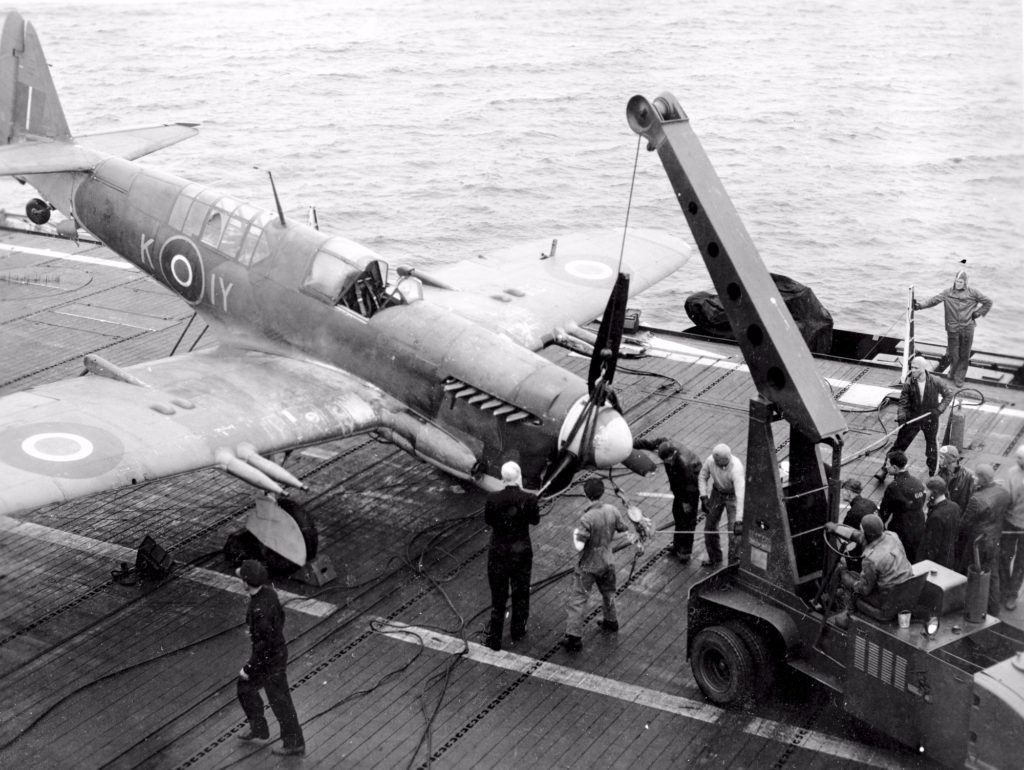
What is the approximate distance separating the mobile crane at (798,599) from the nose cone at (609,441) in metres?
1.96

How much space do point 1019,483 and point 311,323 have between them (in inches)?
299

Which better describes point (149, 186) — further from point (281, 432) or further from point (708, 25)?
point (708, 25)

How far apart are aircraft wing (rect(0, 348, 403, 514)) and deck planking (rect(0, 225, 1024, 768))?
4.37ft

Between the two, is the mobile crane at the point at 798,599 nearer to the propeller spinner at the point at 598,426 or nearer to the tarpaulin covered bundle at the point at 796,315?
the propeller spinner at the point at 598,426

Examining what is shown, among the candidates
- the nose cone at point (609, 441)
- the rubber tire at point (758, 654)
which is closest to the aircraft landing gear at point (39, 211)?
the nose cone at point (609, 441)

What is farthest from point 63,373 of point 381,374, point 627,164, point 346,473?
point 627,164

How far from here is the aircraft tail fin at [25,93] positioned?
57.8 feet

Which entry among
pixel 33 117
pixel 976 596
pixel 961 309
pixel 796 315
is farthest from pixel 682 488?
pixel 33 117

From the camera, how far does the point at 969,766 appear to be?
318 inches

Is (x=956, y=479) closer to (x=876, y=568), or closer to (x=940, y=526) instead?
(x=940, y=526)

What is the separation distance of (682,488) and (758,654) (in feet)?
9.06

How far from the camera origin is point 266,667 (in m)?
8.88

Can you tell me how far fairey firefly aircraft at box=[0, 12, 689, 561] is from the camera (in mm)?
11312

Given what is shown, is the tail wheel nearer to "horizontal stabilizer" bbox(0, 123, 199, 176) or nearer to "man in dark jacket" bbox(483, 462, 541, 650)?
"horizontal stabilizer" bbox(0, 123, 199, 176)
